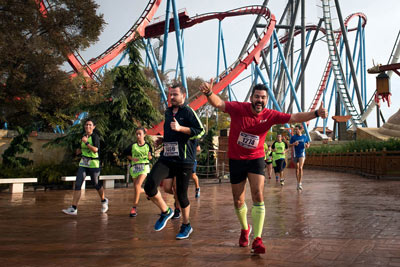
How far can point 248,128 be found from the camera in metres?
3.91

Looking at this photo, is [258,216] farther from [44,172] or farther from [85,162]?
[44,172]

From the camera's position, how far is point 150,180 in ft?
14.4

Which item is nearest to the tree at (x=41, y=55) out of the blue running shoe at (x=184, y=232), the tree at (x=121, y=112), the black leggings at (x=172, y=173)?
the tree at (x=121, y=112)

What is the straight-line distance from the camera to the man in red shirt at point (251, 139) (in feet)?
12.6

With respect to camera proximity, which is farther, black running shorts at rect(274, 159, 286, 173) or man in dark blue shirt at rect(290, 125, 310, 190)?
black running shorts at rect(274, 159, 286, 173)

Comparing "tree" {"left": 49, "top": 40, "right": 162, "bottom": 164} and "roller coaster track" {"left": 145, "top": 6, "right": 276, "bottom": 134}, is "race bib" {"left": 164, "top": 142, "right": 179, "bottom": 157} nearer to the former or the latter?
"tree" {"left": 49, "top": 40, "right": 162, "bottom": 164}

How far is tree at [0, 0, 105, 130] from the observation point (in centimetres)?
1191

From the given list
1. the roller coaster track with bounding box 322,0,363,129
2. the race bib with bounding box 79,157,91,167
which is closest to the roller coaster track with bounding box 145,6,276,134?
the roller coaster track with bounding box 322,0,363,129

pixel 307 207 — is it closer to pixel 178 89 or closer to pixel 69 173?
pixel 178 89

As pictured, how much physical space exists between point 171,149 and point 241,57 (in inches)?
863

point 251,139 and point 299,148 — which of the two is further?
point 299,148

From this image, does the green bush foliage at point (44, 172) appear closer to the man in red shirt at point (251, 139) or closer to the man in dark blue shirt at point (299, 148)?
the man in dark blue shirt at point (299, 148)

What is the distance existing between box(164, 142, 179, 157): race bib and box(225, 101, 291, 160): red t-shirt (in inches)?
30.2

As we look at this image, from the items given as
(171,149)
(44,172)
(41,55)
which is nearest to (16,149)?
(44,172)
